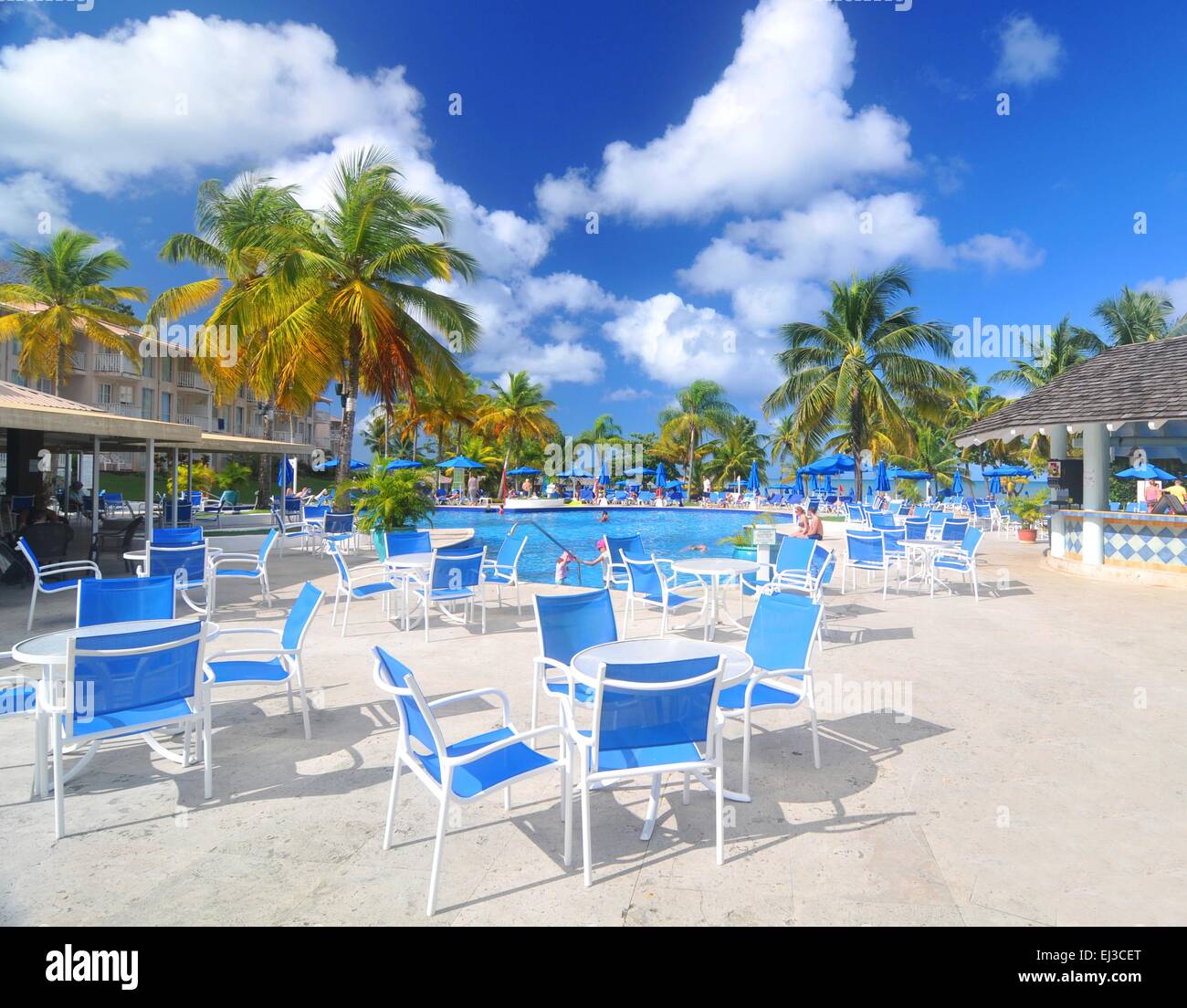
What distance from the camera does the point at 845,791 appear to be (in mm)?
3824

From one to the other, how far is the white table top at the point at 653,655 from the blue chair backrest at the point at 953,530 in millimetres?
9096

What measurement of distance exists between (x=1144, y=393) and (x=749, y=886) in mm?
13939

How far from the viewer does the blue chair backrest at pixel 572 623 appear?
4402mm

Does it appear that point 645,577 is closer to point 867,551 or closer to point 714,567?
point 714,567

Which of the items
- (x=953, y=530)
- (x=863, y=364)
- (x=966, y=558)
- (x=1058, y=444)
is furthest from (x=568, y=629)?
(x=863, y=364)

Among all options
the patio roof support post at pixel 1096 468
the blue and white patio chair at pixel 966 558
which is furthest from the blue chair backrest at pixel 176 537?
the patio roof support post at pixel 1096 468

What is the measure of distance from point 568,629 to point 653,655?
2.41ft

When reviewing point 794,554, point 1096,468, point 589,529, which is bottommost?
point 589,529

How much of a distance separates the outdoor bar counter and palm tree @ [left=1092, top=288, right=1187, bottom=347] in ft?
75.5

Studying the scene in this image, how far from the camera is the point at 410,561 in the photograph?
8367 mm

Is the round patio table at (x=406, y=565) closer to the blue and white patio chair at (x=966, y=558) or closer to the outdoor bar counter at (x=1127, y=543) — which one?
the blue and white patio chair at (x=966, y=558)
